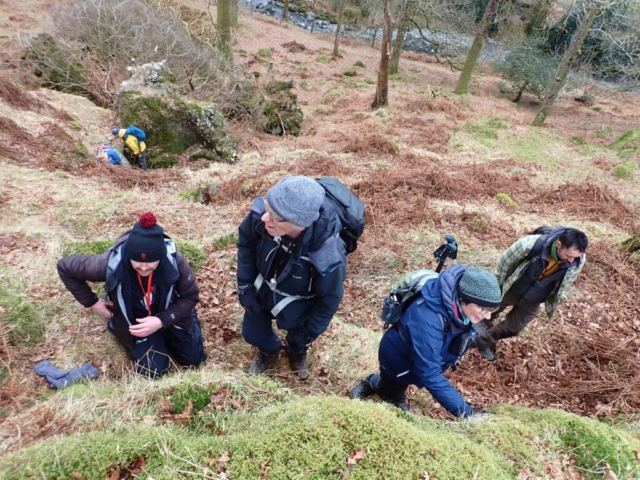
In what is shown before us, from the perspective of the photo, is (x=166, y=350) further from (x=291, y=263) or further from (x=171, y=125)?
(x=171, y=125)

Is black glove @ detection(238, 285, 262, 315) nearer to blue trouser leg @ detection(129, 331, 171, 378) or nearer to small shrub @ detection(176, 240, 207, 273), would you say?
blue trouser leg @ detection(129, 331, 171, 378)

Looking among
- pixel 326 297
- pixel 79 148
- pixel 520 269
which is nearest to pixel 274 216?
pixel 326 297

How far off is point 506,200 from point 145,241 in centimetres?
803

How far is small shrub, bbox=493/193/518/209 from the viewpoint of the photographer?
26.6 ft

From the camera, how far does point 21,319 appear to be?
3377 millimetres

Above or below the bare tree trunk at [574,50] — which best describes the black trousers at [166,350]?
below

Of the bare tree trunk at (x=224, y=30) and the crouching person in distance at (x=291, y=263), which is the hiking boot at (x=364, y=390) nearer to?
the crouching person in distance at (x=291, y=263)

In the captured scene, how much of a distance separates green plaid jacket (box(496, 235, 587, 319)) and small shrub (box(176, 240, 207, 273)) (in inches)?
160

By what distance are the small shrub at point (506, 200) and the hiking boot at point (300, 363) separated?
21.4 feet

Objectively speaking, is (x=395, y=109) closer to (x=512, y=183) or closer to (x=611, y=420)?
(x=512, y=183)

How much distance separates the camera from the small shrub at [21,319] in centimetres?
326

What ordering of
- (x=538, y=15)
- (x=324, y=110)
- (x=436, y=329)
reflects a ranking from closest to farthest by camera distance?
1. (x=436, y=329)
2. (x=324, y=110)
3. (x=538, y=15)

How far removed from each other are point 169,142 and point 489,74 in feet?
94.0

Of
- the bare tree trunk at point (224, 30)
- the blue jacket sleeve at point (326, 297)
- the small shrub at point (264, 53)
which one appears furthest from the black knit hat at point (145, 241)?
the small shrub at point (264, 53)
